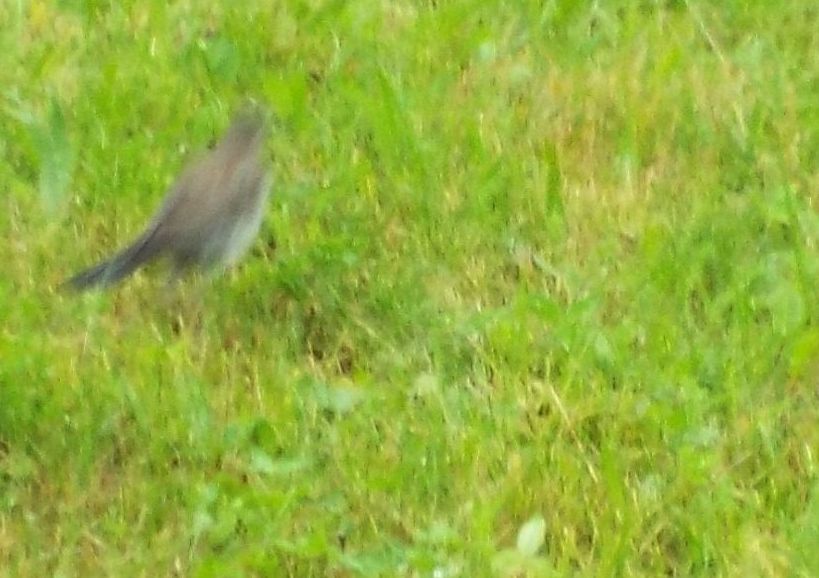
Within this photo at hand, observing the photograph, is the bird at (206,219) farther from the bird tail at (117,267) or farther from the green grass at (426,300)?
the green grass at (426,300)

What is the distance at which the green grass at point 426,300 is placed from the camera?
3.30 m

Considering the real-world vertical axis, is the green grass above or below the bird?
below

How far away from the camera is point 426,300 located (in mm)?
3920

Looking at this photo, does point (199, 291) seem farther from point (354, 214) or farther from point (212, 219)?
point (354, 214)

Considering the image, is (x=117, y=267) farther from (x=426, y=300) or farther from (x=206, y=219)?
(x=426, y=300)

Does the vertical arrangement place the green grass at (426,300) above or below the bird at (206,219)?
below

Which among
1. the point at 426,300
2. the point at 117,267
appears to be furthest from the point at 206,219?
the point at 426,300

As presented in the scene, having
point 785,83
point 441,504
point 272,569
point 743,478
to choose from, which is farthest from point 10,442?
point 785,83

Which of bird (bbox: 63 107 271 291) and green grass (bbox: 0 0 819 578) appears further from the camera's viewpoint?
bird (bbox: 63 107 271 291)

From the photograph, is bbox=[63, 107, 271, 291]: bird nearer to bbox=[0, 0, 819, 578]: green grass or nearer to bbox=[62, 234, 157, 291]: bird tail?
bbox=[62, 234, 157, 291]: bird tail

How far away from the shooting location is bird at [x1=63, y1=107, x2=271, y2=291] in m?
3.74

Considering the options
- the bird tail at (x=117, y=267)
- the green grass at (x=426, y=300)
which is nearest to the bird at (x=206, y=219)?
the bird tail at (x=117, y=267)

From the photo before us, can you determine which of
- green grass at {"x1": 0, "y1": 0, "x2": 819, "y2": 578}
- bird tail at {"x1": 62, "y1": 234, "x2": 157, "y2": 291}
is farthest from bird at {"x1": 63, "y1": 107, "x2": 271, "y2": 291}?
green grass at {"x1": 0, "y1": 0, "x2": 819, "y2": 578}

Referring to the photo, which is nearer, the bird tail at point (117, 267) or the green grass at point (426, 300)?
the green grass at point (426, 300)
